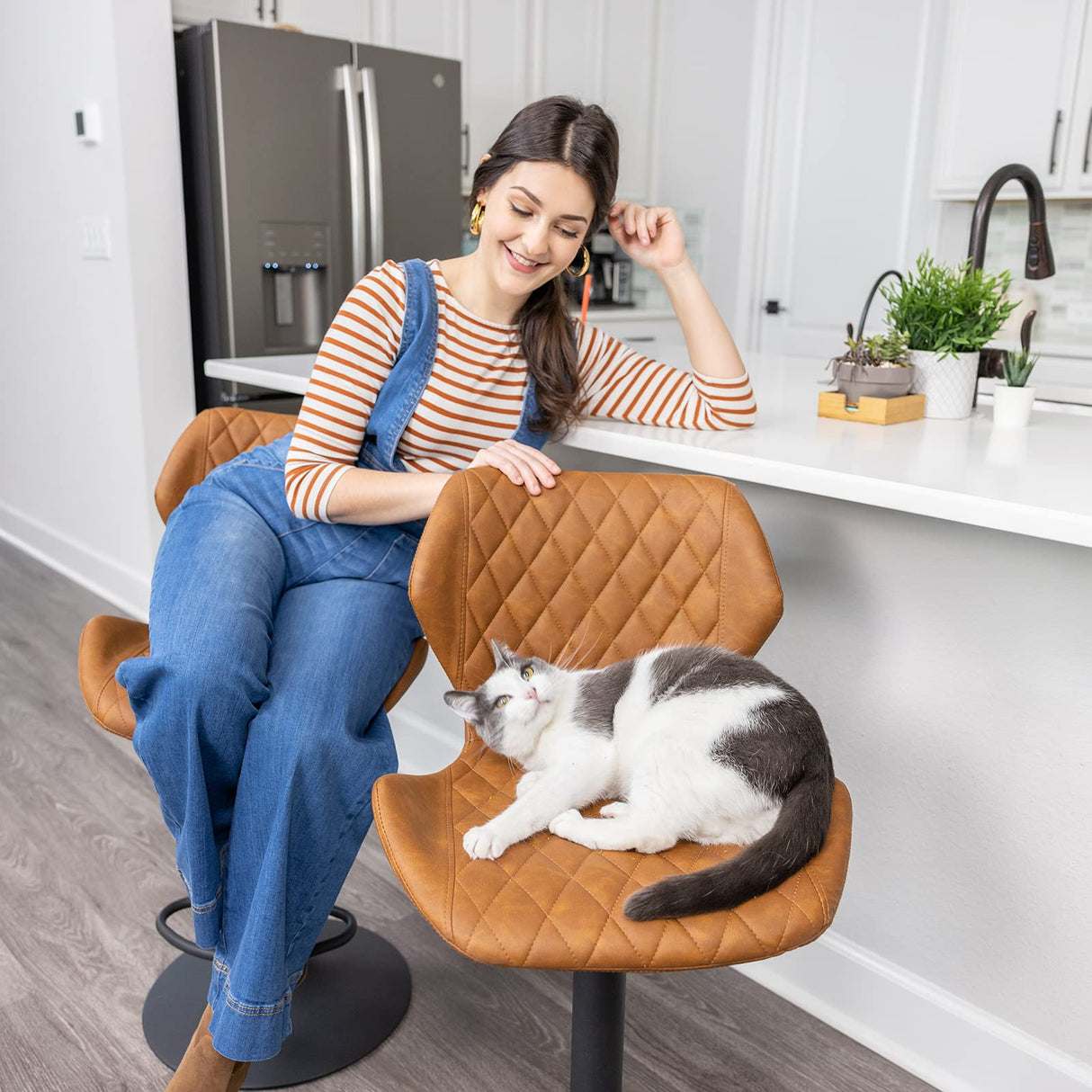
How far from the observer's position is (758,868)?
3.20 feet

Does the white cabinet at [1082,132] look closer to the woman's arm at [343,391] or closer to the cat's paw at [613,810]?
the woman's arm at [343,391]

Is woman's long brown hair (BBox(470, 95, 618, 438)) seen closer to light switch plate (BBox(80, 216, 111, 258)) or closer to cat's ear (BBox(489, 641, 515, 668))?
cat's ear (BBox(489, 641, 515, 668))

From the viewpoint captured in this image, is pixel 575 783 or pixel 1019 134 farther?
pixel 1019 134

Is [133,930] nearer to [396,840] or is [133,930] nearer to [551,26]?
[396,840]

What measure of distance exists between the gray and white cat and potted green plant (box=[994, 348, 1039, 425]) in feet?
2.43

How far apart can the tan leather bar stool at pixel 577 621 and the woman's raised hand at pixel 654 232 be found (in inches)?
14.5

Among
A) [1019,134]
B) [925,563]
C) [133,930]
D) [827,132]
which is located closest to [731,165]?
[827,132]

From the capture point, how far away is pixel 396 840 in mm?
1038

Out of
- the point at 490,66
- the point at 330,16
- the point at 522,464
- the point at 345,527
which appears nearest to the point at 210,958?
the point at 345,527

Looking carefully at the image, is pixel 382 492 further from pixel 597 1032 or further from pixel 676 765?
pixel 597 1032

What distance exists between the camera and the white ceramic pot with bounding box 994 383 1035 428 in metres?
1.60

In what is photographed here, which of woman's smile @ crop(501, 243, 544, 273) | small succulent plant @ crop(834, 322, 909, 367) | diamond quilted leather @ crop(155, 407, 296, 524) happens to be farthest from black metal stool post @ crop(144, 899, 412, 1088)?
small succulent plant @ crop(834, 322, 909, 367)

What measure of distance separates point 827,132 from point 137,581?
10.4 feet

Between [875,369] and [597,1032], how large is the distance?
1059 mm
